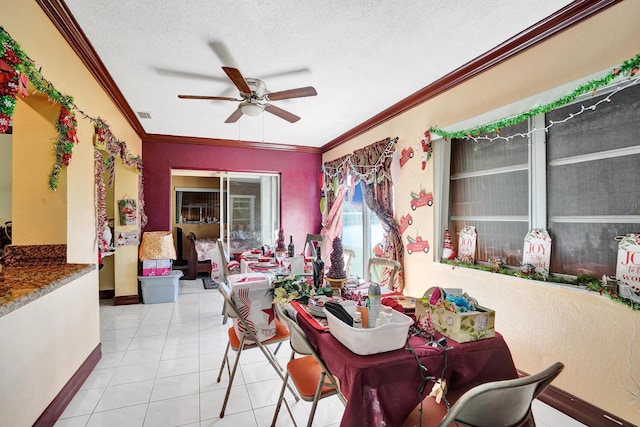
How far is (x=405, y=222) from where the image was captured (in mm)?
3744

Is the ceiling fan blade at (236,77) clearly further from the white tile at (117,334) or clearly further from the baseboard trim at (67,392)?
the white tile at (117,334)

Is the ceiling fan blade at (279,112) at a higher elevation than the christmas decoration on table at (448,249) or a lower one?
higher

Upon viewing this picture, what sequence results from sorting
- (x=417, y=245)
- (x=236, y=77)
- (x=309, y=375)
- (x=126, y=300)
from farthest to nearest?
(x=126, y=300), (x=417, y=245), (x=236, y=77), (x=309, y=375)

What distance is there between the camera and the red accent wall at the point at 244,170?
17.2 ft

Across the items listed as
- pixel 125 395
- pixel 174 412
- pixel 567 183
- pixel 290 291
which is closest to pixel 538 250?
pixel 567 183

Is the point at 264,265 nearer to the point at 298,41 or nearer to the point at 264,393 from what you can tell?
the point at 264,393

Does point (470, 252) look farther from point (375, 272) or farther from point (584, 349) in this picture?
point (375, 272)

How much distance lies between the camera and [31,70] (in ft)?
5.84

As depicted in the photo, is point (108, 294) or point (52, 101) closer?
point (52, 101)

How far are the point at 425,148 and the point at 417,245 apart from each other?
3.57ft

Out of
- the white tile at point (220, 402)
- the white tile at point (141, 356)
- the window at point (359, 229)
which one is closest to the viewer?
the white tile at point (220, 402)

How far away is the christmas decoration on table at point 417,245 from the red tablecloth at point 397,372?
193 centimetres

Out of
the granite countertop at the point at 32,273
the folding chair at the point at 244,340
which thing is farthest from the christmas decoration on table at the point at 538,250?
the granite countertop at the point at 32,273

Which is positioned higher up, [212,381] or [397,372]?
[397,372]
